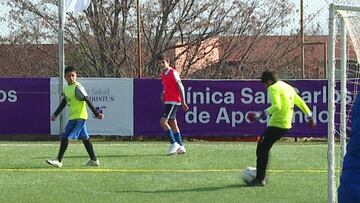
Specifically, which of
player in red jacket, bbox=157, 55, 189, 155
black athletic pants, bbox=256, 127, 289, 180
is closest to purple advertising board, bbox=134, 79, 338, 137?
player in red jacket, bbox=157, 55, 189, 155

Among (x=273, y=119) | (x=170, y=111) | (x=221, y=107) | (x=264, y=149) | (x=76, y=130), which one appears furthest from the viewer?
(x=221, y=107)

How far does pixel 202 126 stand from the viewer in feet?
59.5

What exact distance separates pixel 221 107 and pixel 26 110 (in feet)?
15.5

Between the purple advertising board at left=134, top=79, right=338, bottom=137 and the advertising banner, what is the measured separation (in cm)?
22

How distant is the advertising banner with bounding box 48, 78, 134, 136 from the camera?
18125mm

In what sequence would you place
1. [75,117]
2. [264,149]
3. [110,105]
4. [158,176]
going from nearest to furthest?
[264,149]
[158,176]
[75,117]
[110,105]

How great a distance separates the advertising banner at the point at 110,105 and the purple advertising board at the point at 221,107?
217 mm

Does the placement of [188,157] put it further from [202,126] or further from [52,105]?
[52,105]

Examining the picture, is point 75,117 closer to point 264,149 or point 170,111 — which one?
point 170,111

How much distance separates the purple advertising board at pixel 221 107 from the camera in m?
18.0

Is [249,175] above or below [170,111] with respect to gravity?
below

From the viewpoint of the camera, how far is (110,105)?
18.3m

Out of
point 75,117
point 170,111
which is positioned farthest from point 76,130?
point 170,111

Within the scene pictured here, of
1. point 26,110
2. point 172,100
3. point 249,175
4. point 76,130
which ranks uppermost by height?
point 172,100
